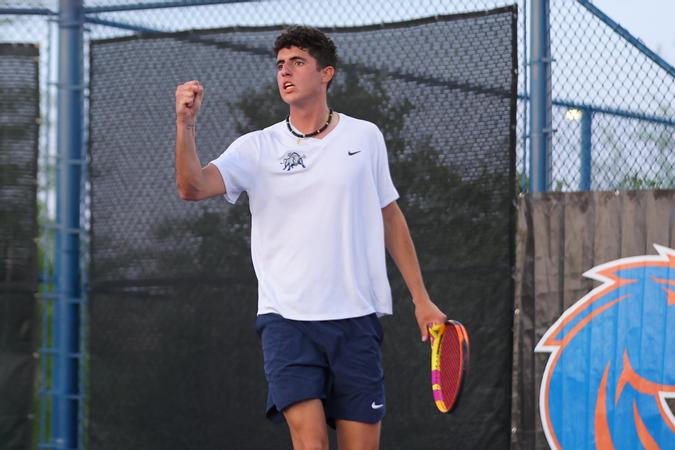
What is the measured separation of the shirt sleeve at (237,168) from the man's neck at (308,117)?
0.66ft

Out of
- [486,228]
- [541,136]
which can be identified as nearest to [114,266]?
[486,228]

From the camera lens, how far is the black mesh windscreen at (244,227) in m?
5.26

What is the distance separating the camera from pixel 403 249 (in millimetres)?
4238

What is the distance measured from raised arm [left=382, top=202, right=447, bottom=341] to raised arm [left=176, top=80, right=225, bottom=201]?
71 cm

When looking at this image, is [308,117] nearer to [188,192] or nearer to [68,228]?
[188,192]

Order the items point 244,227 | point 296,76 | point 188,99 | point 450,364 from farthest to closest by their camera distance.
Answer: point 244,227
point 450,364
point 296,76
point 188,99

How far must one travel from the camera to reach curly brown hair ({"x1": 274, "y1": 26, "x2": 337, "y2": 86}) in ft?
13.4

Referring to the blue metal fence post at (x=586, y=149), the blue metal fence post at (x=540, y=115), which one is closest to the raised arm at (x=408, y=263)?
the blue metal fence post at (x=540, y=115)

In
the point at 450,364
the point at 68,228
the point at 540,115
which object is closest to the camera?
the point at 450,364

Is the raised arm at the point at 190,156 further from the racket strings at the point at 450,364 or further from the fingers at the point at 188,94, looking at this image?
the racket strings at the point at 450,364

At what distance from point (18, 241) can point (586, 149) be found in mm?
3136

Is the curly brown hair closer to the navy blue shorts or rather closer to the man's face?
the man's face

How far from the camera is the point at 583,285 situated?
16.6 ft

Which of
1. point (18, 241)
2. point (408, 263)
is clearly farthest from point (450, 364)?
point (18, 241)
